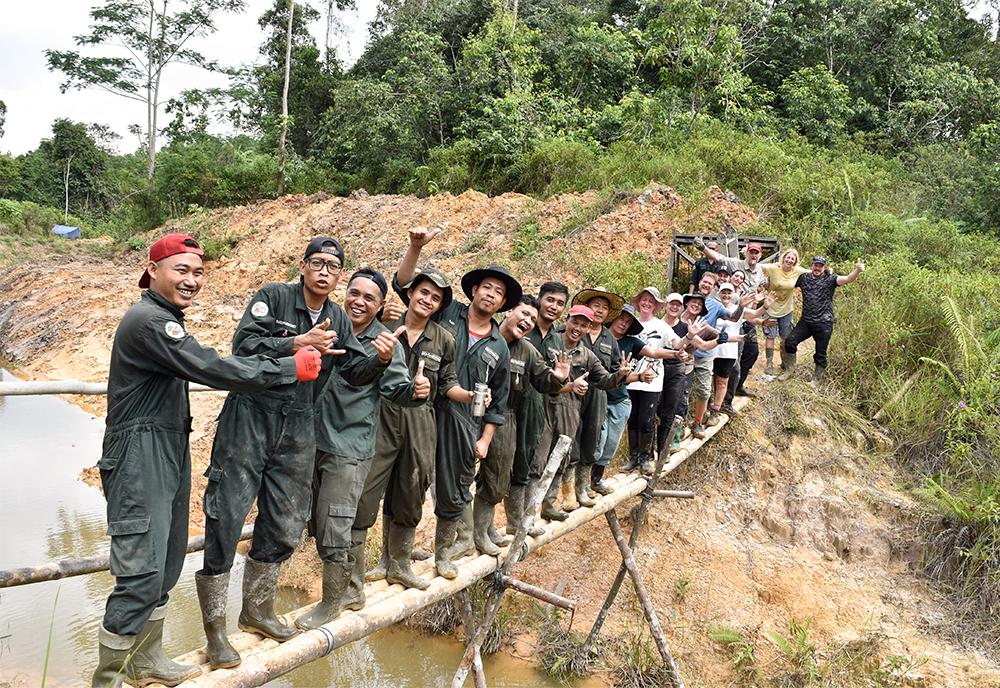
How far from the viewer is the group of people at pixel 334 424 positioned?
2.58 metres

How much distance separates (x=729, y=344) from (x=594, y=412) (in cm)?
240

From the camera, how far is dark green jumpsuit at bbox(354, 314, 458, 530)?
369cm

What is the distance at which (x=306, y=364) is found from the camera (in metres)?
2.80

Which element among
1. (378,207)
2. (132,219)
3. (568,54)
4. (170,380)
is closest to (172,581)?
(170,380)

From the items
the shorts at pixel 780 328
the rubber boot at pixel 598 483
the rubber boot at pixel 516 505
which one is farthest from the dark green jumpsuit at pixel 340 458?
the shorts at pixel 780 328

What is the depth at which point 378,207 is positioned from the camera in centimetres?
1683

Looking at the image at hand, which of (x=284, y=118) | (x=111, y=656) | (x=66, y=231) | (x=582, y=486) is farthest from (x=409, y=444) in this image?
(x=66, y=231)

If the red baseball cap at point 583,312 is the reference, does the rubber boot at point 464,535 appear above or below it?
below

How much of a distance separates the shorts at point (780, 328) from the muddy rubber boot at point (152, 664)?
8108 mm

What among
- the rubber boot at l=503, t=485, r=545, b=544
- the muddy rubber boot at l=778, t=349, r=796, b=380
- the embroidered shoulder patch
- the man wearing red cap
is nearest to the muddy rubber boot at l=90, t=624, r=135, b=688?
the man wearing red cap

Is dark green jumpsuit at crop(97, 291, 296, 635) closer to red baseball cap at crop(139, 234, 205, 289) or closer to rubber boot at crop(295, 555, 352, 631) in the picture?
red baseball cap at crop(139, 234, 205, 289)

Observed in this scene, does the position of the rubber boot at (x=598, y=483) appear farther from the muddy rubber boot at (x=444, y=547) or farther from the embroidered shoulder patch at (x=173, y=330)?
the embroidered shoulder patch at (x=173, y=330)

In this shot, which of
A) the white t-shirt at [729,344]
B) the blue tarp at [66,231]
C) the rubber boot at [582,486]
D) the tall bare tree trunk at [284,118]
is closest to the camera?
the rubber boot at [582,486]

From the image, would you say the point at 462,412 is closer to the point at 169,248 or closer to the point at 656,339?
the point at 169,248
